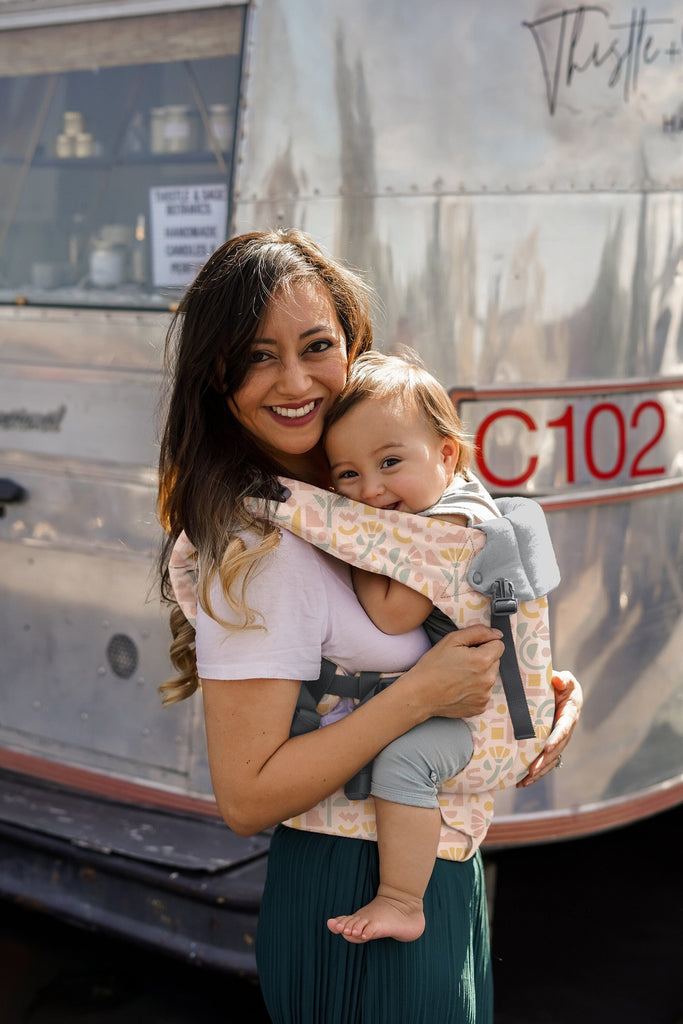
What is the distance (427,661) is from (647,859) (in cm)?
288

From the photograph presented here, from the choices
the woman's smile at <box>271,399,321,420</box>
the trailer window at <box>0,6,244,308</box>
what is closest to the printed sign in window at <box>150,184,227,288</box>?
the trailer window at <box>0,6,244,308</box>

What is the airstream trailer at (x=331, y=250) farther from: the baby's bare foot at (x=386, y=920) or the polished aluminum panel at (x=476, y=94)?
the baby's bare foot at (x=386, y=920)

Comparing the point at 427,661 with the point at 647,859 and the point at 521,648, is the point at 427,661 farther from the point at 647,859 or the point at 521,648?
the point at 647,859

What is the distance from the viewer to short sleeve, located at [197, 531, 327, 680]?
1.47 m

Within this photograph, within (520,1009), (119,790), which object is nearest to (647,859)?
(520,1009)

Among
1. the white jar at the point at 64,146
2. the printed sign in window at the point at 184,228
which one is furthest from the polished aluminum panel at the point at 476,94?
the white jar at the point at 64,146

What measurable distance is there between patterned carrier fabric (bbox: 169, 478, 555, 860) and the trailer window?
173 centimetres

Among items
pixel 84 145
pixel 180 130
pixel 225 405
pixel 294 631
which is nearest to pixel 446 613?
pixel 294 631

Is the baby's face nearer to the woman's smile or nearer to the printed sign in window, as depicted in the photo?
the woman's smile

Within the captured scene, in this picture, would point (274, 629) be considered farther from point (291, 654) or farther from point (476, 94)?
point (476, 94)

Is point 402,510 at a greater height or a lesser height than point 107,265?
lesser

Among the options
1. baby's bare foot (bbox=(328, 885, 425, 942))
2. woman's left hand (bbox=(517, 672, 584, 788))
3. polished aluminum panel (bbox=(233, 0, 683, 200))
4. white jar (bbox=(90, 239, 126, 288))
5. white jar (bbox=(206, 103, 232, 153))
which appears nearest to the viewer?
baby's bare foot (bbox=(328, 885, 425, 942))

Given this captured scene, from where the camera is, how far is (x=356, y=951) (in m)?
1.55

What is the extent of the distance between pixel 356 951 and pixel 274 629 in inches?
19.8
